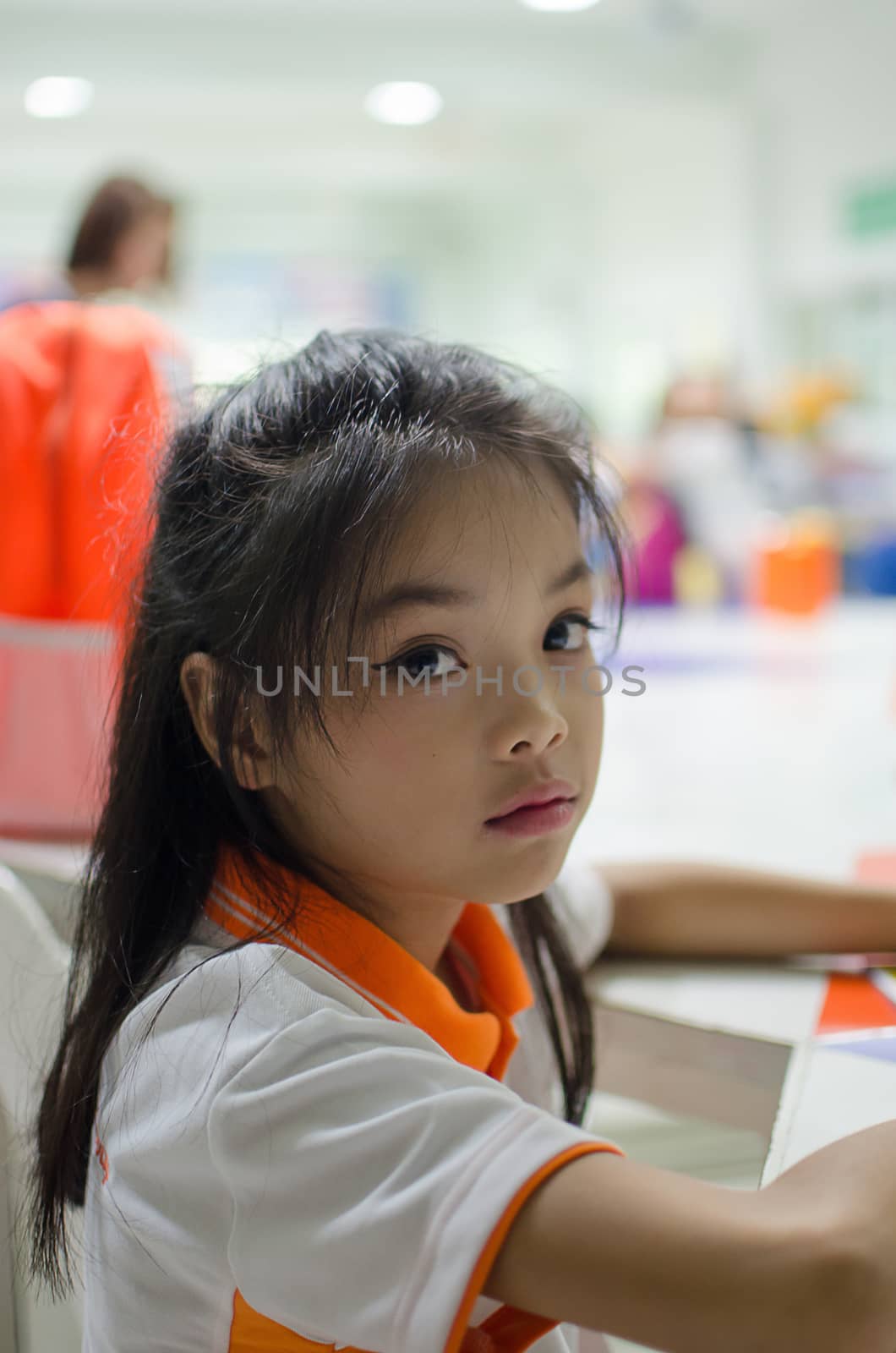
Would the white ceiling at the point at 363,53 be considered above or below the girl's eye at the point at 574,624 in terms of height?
above

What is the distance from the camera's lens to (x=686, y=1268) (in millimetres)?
340

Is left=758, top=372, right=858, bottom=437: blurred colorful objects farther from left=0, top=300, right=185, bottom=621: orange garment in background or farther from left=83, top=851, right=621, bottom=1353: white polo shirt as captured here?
left=83, top=851, right=621, bottom=1353: white polo shirt

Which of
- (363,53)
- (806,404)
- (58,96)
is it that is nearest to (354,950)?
(806,404)

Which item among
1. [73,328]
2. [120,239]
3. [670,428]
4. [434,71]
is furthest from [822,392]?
[73,328]

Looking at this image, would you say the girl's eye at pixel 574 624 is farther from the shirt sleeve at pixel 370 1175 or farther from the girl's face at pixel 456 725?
the shirt sleeve at pixel 370 1175

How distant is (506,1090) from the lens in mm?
377

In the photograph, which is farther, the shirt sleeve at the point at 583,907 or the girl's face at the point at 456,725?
the shirt sleeve at the point at 583,907

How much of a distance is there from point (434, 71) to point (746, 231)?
1449mm

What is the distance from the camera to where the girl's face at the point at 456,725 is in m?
0.43

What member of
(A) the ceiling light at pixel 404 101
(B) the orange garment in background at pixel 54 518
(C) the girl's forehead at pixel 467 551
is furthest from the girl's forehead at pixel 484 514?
(A) the ceiling light at pixel 404 101

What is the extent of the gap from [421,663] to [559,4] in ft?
14.1

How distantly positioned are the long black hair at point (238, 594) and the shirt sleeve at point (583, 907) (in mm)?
215

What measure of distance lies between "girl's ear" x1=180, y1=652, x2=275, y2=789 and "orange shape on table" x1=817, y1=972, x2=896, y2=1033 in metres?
0.32

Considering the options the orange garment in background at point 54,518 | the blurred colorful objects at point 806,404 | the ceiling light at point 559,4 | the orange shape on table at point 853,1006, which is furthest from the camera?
the blurred colorful objects at point 806,404
